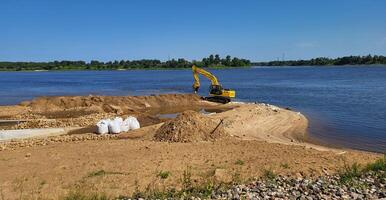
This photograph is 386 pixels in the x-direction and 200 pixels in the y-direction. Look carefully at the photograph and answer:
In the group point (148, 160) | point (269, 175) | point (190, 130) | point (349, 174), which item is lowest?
point (148, 160)

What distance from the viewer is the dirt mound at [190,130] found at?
61.4 feet

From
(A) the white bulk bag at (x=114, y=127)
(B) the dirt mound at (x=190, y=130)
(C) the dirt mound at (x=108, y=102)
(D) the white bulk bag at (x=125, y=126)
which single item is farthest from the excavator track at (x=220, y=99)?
(B) the dirt mound at (x=190, y=130)

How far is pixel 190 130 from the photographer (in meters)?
19.0

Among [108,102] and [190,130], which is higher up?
[190,130]

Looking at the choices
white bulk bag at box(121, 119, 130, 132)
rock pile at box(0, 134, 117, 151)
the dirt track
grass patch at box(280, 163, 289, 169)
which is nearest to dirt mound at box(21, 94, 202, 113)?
white bulk bag at box(121, 119, 130, 132)

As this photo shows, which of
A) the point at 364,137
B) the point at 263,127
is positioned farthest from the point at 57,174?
the point at 364,137

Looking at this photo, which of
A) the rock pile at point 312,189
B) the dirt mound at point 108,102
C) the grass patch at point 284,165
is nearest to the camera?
the rock pile at point 312,189

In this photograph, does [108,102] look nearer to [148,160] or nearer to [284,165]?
[148,160]

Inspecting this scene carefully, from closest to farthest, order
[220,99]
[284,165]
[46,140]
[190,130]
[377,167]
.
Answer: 1. [377,167]
2. [284,165]
3. [190,130]
4. [46,140]
5. [220,99]

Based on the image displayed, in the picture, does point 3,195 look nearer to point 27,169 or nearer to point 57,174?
point 57,174

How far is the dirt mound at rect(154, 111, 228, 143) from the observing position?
18.7 metres

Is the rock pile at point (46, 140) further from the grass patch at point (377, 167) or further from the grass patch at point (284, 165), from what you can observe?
the grass patch at point (377, 167)

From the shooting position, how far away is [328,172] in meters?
11.8

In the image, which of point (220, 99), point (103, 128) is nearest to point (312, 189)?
point (103, 128)
